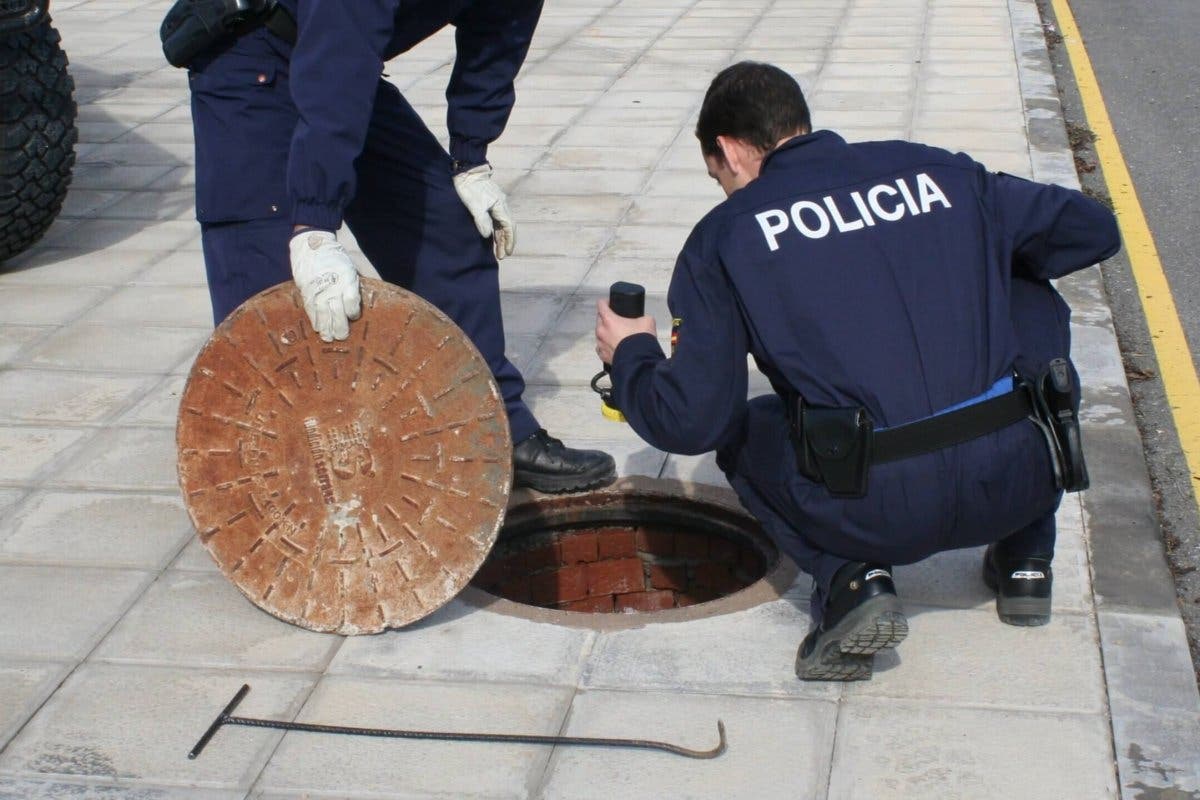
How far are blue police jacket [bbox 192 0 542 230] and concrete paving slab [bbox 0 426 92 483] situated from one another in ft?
3.58

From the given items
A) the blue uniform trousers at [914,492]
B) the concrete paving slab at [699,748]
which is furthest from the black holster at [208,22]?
the concrete paving slab at [699,748]

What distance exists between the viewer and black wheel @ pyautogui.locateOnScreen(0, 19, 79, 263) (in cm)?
559

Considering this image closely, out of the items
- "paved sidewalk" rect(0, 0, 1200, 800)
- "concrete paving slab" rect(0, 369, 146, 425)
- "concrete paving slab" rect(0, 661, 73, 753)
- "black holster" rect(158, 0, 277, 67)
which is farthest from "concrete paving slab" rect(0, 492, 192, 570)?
"black holster" rect(158, 0, 277, 67)

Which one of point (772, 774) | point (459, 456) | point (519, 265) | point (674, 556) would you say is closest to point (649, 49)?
point (519, 265)

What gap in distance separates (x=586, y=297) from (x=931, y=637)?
2.48 metres

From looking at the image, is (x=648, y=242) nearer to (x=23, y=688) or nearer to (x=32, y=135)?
(x=32, y=135)

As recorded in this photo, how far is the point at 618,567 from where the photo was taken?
4.03m

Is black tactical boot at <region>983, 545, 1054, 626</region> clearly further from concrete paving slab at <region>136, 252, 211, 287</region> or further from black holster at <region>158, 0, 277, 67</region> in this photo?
concrete paving slab at <region>136, 252, 211, 287</region>

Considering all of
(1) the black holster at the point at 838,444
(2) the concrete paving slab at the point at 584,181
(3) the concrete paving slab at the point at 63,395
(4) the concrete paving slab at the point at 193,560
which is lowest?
(2) the concrete paving slab at the point at 584,181

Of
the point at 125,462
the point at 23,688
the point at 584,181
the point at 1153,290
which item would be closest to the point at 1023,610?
the point at 23,688

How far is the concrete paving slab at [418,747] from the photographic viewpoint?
276 cm

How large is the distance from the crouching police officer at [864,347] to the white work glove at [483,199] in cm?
85

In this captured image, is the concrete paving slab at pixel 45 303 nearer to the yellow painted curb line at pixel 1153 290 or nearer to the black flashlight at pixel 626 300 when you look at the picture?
the black flashlight at pixel 626 300

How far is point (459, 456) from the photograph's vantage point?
3.19 metres
